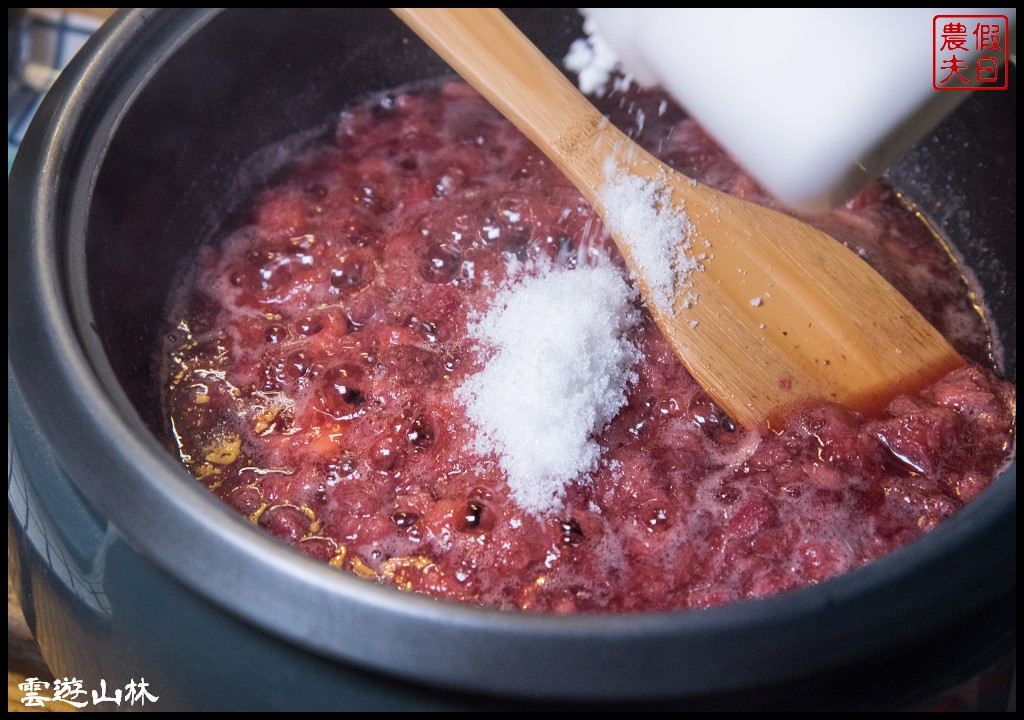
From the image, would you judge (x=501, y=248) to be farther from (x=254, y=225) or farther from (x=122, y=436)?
(x=122, y=436)

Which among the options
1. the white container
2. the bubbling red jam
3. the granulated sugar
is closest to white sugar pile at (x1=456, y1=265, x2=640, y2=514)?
the bubbling red jam

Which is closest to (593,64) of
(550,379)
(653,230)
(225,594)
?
(653,230)

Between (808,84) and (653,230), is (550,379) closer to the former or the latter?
(653,230)

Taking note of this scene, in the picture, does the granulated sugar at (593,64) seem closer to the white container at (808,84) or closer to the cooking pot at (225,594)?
the white container at (808,84)

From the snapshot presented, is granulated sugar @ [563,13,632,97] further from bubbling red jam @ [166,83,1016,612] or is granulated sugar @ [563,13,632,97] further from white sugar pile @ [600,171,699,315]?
white sugar pile @ [600,171,699,315]

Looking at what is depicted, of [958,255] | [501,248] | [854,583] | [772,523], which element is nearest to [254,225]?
[501,248]

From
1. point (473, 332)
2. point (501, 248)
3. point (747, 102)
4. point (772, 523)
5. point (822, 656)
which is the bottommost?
point (822, 656)

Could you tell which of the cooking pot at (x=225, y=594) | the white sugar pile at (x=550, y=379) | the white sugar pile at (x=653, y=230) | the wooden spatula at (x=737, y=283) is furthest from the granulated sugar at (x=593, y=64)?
the cooking pot at (x=225, y=594)
